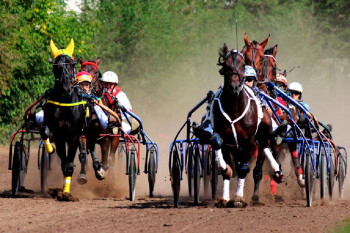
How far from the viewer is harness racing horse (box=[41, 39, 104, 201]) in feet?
43.7

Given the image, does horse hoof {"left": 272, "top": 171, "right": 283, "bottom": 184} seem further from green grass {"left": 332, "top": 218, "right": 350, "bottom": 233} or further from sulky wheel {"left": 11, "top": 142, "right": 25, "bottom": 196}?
sulky wheel {"left": 11, "top": 142, "right": 25, "bottom": 196}

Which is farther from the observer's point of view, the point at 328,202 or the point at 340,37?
the point at 340,37

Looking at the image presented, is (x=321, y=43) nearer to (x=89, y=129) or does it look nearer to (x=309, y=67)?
(x=309, y=67)

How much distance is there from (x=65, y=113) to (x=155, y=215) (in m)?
3.08

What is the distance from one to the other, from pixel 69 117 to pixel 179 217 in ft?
11.4

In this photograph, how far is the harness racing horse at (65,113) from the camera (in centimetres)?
1332

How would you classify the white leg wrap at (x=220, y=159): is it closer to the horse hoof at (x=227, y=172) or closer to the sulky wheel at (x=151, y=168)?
the horse hoof at (x=227, y=172)

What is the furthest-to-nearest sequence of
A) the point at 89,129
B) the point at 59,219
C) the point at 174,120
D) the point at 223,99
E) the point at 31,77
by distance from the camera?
the point at 174,120, the point at 31,77, the point at 89,129, the point at 223,99, the point at 59,219

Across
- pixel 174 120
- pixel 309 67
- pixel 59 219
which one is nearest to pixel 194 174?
pixel 59 219

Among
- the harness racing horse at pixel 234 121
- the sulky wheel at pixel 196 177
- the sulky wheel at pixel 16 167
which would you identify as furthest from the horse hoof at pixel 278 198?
the sulky wheel at pixel 16 167

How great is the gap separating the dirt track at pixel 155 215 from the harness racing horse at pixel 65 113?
2.09ft

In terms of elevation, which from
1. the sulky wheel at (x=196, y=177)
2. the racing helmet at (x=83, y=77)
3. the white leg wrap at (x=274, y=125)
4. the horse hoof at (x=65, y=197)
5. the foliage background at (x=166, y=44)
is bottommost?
the horse hoof at (x=65, y=197)

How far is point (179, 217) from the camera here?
35.6 ft

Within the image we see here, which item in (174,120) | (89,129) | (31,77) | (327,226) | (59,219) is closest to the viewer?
(327,226)
